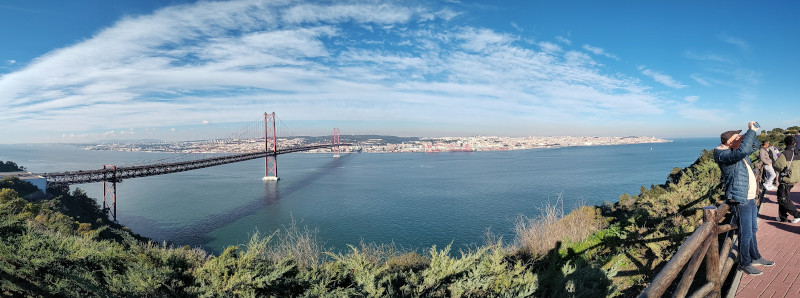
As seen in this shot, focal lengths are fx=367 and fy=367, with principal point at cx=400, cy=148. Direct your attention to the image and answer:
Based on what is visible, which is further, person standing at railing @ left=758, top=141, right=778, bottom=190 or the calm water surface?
the calm water surface

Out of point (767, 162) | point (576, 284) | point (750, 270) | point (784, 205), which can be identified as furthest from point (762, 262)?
point (784, 205)

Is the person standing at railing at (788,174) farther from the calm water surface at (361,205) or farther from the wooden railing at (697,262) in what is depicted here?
the calm water surface at (361,205)

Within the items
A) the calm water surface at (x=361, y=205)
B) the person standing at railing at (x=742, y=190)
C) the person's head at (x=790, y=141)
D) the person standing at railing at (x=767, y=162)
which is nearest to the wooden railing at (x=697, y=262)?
the person standing at railing at (x=742, y=190)

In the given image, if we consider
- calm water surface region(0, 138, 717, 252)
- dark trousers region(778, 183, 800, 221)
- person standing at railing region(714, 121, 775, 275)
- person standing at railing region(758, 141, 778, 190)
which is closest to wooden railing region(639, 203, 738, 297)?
person standing at railing region(714, 121, 775, 275)

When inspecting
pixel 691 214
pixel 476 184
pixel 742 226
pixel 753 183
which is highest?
pixel 753 183

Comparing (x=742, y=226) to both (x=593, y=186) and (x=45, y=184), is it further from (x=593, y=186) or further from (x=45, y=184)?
(x=593, y=186)

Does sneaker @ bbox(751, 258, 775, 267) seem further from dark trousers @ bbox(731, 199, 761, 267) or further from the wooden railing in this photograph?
the wooden railing

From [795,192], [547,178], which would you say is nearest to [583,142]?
[547,178]

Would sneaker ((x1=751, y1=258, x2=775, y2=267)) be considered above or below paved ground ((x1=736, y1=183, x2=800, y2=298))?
above
